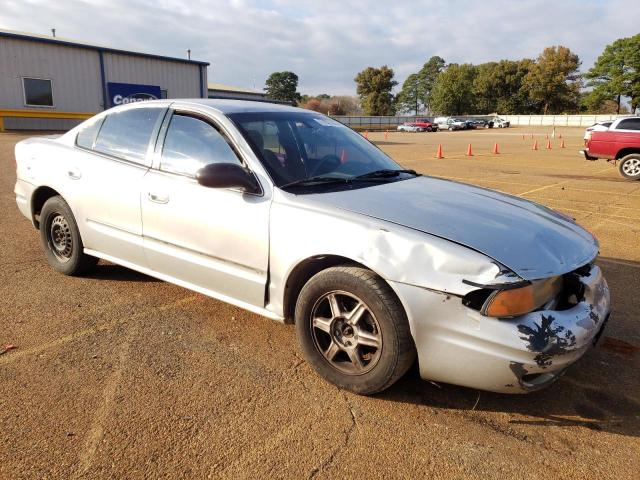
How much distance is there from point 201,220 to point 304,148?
0.90m

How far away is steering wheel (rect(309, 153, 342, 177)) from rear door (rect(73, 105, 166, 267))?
126cm

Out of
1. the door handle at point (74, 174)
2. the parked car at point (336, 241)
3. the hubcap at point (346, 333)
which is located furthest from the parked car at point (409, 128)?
the hubcap at point (346, 333)

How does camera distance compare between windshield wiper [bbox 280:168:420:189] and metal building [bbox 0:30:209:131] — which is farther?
metal building [bbox 0:30:209:131]

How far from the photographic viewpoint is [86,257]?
437 centimetres

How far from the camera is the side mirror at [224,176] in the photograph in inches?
116

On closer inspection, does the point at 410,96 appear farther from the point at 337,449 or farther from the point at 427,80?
Result: the point at 337,449

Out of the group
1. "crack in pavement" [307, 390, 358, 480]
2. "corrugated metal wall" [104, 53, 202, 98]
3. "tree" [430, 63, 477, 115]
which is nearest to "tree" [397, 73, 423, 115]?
"tree" [430, 63, 477, 115]

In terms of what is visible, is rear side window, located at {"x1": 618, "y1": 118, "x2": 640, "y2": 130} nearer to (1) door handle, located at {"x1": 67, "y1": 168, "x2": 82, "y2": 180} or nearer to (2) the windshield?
(2) the windshield

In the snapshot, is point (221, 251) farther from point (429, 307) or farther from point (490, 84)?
point (490, 84)

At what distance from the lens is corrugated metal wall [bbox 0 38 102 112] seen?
25953 millimetres

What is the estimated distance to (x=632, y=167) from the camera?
12.6 m

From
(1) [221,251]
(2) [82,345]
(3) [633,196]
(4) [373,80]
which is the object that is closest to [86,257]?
(2) [82,345]

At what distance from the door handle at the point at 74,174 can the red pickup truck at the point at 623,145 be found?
13036 mm

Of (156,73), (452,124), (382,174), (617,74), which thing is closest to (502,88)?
(617,74)
